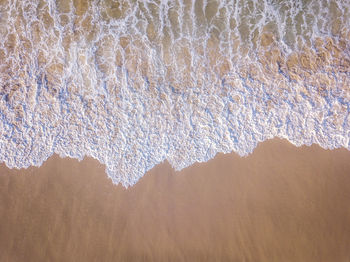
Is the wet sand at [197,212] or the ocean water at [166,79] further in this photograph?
the ocean water at [166,79]

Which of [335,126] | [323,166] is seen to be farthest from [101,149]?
[335,126]

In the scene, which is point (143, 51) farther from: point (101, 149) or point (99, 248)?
point (99, 248)

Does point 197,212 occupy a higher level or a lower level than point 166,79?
lower

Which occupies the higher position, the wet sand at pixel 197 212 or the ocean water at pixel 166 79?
the ocean water at pixel 166 79

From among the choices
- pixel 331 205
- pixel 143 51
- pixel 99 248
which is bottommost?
pixel 99 248

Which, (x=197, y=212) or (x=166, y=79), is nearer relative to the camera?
(x=197, y=212)
